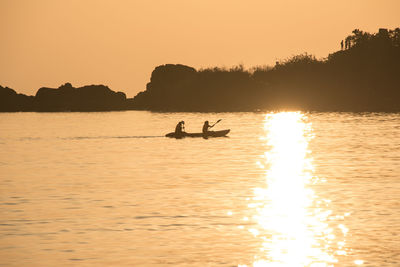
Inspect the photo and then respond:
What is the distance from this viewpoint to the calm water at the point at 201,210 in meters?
18.0

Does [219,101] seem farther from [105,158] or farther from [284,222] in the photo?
[284,222]

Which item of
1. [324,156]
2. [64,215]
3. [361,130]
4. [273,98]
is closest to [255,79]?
[273,98]

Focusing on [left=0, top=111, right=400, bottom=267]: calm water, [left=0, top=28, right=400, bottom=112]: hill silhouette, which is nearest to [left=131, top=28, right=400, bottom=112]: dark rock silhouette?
[left=0, top=28, right=400, bottom=112]: hill silhouette

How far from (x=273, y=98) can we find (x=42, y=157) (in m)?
119

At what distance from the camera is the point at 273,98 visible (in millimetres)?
164125

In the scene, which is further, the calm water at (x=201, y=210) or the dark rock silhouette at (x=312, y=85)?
the dark rock silhouette at (x=312, y=85)

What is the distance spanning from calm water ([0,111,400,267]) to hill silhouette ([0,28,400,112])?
90.5 metres

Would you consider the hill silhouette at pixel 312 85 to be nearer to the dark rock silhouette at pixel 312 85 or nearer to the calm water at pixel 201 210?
the dark rock silhouette at pixel 312 85

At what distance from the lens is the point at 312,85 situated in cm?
15162

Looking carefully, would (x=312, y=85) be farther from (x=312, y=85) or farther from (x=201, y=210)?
(x=201, y=210)

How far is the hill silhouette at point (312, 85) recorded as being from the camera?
13488 cm

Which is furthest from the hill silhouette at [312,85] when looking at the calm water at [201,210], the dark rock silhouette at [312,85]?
the calm water at [201,210]

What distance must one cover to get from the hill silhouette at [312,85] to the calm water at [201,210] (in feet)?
297

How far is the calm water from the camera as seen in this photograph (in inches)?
707
